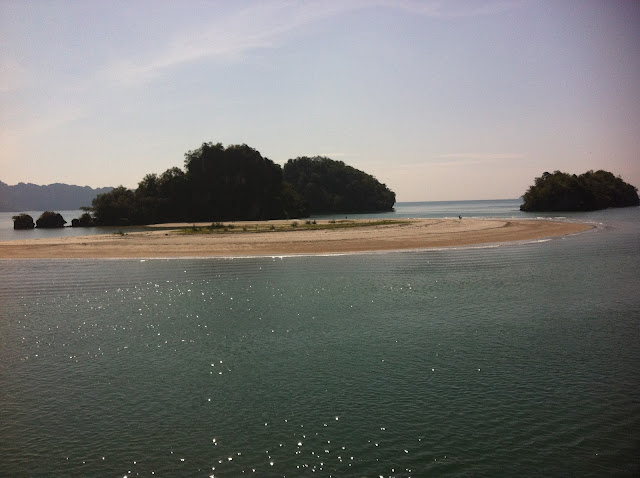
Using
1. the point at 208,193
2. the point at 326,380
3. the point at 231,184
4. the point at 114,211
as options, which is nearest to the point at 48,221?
the point at 114,211

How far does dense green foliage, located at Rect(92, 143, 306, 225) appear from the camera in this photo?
428 ft

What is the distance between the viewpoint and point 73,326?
71.7 feet

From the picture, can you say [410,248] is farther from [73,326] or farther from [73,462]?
[73,462]

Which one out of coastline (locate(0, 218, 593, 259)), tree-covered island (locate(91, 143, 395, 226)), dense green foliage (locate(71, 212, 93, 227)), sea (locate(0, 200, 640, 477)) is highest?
tree-covered island (locate(91, 143, 395, 226))

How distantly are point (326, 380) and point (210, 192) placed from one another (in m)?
129

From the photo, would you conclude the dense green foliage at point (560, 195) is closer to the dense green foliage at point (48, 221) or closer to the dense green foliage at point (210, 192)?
the dense green foliage at point (210, 192)

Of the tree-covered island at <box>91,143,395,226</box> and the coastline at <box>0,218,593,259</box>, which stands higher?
the tree-covered island at <box>91,143,395,226</box>

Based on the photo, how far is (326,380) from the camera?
1464cm

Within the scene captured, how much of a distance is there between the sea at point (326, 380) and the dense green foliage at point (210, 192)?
344ft

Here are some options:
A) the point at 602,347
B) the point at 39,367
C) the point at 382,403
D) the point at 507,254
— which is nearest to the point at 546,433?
the point at 382,403

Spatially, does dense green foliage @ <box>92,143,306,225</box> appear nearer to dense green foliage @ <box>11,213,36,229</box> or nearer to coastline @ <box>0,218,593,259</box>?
dense green foliage @ <box>11,213,36,229</box>

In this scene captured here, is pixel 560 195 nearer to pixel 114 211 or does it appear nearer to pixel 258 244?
pixel 258 244

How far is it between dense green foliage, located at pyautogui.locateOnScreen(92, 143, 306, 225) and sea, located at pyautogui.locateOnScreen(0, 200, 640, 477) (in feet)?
344

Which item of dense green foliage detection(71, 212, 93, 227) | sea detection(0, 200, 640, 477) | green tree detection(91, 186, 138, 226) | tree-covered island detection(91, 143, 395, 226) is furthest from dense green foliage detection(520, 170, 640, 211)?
sea detection(0, 200, 640, 477)
